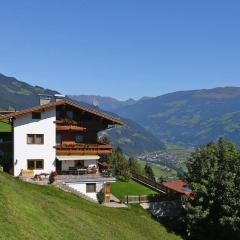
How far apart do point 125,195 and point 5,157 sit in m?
14.0

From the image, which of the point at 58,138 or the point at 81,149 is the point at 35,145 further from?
the point at 81,149

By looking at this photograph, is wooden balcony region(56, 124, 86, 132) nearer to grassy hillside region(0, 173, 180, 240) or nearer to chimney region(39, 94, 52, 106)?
chimney region(39, 94, 52, 106)

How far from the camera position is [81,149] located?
56281mm

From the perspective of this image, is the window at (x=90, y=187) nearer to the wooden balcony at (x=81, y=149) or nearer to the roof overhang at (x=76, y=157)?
the roof overhang at (x=76, y=157)

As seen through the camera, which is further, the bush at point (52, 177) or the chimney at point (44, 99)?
the chimney at point (44, 99)

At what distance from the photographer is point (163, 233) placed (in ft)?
150

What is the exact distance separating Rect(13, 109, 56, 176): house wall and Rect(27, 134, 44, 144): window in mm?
337

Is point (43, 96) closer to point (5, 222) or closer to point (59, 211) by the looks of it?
point (59, 211)

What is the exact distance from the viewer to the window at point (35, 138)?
5447 cm

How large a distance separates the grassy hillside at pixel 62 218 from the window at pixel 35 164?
22.9 feet

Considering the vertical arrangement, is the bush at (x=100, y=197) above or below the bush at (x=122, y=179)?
below

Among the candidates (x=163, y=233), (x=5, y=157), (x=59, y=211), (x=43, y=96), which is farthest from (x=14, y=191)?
(x=43, y=96)

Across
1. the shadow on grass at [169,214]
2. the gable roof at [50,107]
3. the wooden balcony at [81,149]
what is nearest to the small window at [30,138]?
the gable roof at [50,107]

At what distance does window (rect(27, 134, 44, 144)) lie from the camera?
5447cm
